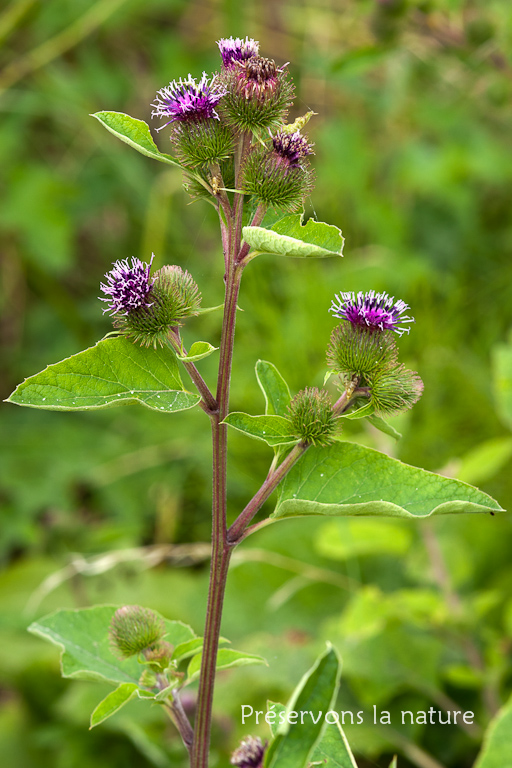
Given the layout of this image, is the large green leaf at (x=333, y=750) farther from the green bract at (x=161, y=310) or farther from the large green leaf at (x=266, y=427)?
the green bract at (x=161, y=310)

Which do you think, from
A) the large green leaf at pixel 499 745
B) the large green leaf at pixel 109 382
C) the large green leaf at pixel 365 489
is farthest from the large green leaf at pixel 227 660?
the large green leaf at pixel 499 745

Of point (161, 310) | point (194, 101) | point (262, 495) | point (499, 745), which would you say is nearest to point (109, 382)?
point (161, 310)

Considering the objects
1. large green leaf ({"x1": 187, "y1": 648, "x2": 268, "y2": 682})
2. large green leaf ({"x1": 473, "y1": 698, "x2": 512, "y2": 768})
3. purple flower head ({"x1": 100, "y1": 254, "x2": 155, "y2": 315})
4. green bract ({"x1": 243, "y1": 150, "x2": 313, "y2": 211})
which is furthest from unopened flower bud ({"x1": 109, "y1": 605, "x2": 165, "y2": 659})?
large green leaf ({"x1": 473, "y1": 698, "x2": 512, "y2": 768})

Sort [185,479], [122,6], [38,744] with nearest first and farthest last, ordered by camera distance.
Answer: [38,744] → [185,479] → [122,6]

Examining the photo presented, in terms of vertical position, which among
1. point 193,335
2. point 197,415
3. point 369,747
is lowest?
point 369,747

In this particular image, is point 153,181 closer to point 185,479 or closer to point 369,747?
point 185,479

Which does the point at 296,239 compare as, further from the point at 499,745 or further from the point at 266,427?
the point at 499,745

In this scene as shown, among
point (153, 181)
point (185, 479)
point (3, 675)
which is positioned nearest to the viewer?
point (3, 675)

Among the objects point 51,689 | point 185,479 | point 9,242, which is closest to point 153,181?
point 9,242
